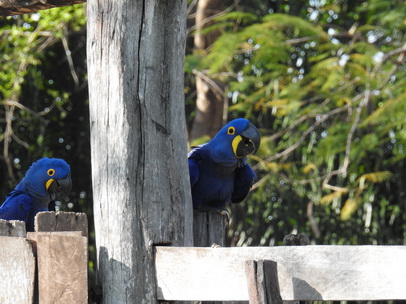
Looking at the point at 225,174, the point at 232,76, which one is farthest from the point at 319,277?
the point at 232,76

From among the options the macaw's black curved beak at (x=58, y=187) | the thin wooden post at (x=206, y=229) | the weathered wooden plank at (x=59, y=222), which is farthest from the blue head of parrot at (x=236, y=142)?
the weathered wooden plank at (x=59, y=222)

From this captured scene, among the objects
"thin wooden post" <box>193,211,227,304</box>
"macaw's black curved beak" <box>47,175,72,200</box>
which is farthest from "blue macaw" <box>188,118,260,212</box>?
"macaw's black curved beak" <box>47,175,72,200</box>

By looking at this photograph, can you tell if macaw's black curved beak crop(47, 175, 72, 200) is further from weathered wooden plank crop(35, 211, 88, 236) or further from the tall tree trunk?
the tall tree trunk

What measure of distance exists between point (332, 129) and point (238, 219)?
1.84 meters

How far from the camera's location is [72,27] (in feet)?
21.0

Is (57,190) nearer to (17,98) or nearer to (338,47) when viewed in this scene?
(338,47)

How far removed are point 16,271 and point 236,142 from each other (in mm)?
1385

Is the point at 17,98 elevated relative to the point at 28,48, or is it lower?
lower

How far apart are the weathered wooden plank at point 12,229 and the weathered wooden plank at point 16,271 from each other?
59 millimetres

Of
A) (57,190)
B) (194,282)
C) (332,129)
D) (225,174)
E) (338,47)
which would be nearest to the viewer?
(194,282)

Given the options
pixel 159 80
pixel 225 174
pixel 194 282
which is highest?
pixel 159 80

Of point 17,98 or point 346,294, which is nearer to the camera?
point 346,294

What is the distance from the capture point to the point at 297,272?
1675mm

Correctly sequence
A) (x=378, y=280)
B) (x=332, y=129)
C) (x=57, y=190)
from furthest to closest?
(x=332, y=129), (x=57, y=190), (x=378, y=280)
